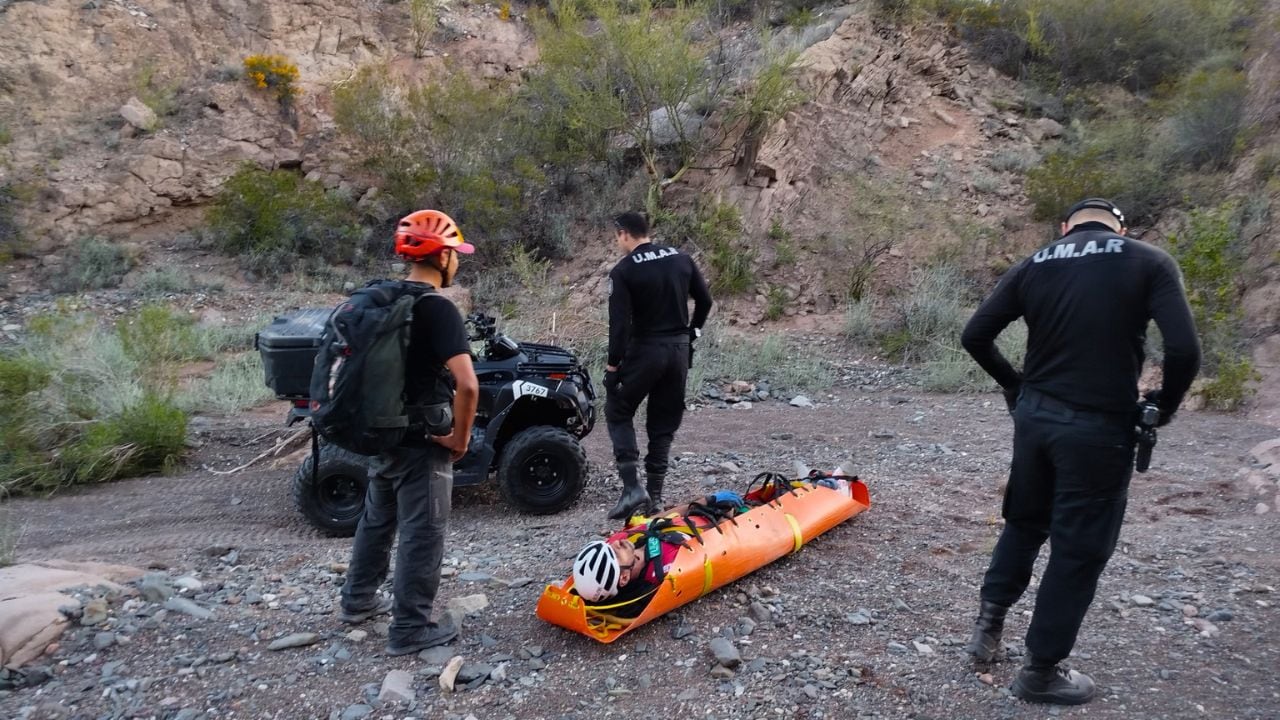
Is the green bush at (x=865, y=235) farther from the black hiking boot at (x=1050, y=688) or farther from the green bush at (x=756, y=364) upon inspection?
the black hiking boot at (x=1050, y=688)

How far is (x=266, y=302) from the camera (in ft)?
41.2

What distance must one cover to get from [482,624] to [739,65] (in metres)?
12.4

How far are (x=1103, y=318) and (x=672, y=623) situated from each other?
6.80 feet

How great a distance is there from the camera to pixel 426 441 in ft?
11.3

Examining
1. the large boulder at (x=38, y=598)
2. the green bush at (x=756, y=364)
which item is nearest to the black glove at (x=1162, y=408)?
the large boulder at (x=38, y=598)

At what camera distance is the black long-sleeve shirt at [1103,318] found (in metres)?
2.75

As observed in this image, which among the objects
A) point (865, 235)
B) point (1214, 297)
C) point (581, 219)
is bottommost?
point (581, 219)

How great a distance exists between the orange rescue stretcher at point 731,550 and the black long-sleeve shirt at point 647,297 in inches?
44.1

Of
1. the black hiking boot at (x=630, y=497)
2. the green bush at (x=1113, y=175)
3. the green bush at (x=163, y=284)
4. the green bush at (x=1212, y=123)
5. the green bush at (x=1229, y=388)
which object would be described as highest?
the green bush at (x=1212, y=123)

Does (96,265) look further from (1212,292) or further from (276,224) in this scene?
(1212,292)

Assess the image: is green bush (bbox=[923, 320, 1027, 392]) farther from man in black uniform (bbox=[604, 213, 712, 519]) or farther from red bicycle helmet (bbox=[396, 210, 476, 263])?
red bicycle helmet (bbox=[396, 210, 476, 263])

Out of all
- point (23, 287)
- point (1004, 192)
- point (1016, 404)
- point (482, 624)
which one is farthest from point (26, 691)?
point (1004, 192)

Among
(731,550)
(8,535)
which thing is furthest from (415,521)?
(8,535)

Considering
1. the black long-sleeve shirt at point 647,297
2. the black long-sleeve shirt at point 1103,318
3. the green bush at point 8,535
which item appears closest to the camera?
the black long-sleeve shirt at point 1103,318
